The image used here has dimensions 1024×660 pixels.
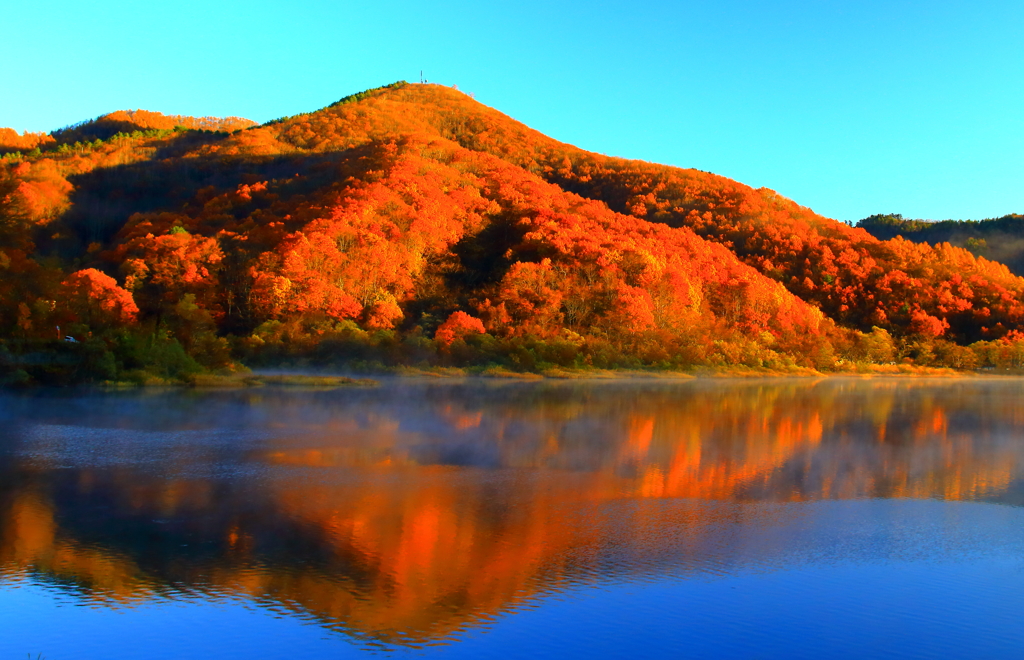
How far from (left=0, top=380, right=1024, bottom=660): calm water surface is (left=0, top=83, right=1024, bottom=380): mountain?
1647cm

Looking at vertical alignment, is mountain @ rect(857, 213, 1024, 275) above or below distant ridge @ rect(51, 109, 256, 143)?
below

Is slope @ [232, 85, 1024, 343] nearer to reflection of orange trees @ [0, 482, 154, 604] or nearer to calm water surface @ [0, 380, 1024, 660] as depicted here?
calm water surface @ [0, 380, 1024, 660]

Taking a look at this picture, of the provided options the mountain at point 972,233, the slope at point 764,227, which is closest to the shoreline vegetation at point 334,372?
the slope at point 764,227

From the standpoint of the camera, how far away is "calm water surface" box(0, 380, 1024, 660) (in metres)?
6.55

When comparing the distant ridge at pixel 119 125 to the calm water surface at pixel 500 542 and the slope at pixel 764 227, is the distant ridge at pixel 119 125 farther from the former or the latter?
the calm water surface at pixel 500 542

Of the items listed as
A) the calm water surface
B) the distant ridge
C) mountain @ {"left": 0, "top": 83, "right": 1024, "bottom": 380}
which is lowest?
the calm water surface

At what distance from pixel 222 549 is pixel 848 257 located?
50.7 m

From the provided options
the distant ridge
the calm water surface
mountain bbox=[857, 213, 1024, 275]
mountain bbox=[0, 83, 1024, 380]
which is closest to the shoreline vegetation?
mountain bbox=[0, 83, 1024, 380]

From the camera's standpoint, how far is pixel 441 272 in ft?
148

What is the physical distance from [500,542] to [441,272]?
120ft

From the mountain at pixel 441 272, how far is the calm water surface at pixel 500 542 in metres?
16.5

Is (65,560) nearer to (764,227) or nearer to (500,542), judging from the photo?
(500,542)

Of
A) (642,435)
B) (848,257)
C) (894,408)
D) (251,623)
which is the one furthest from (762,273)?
(251,623)

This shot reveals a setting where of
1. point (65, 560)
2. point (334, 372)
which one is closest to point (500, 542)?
point (65, 560)
